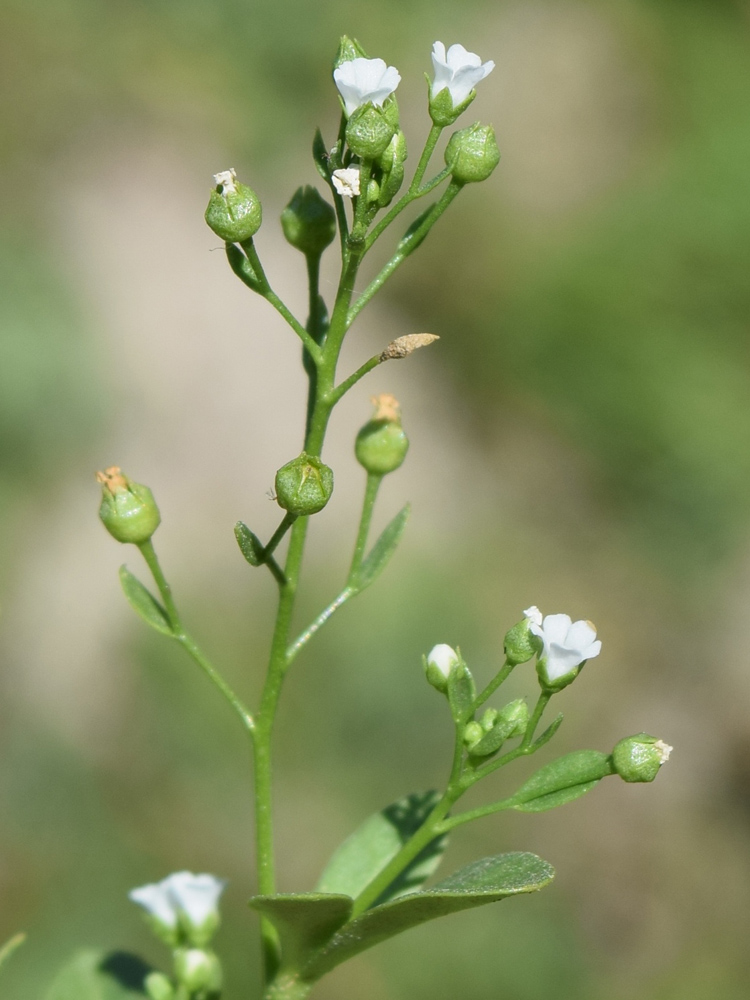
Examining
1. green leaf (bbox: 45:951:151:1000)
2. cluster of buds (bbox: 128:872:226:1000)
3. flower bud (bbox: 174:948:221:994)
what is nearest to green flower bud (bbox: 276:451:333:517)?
cluster of buds (bbox: 128:872:226:1000)

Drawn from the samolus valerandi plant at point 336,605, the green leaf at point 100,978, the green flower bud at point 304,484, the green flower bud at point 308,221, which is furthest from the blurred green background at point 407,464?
the green flower bud at point 308,221

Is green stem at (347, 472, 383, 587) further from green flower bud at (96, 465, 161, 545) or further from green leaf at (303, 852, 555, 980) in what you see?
green leaf at (303, 852, 555, 980)

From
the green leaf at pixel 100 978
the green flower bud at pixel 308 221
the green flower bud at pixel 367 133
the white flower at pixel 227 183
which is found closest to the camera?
the green flower bud at pixel 367 133

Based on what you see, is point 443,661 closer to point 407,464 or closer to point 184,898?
point 184,898

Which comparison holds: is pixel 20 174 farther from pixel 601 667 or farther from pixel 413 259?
pixel 601 667

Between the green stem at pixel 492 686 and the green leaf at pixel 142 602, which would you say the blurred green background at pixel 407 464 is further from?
the green stem at pixel 492 686

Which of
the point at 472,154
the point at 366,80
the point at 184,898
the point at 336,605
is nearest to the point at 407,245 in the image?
the point at 472,154
